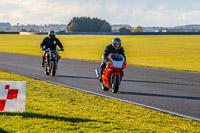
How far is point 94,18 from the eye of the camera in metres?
167

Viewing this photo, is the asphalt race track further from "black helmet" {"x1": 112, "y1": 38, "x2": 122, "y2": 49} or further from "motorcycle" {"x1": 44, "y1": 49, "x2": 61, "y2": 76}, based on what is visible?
"black helmet" {"x1": 112, "y1": 38, "x2": 122, "y2": 49}

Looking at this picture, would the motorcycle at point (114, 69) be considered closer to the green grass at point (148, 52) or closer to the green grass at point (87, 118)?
the green grass at point (87, 118)

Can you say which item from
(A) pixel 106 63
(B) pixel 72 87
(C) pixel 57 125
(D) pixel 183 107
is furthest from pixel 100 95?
(C) pixel 57 125

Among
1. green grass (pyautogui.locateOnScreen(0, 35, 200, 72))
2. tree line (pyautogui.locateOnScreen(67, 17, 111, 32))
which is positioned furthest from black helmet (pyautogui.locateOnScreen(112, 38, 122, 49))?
tree line (pyautogui.locateOnScreen(67, 17, 111, 32))

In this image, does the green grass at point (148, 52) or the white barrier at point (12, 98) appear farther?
the green grass at point (148, 52)

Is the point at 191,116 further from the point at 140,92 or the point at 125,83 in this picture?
the point at 125,83

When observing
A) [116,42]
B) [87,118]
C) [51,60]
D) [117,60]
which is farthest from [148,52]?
[87,118]

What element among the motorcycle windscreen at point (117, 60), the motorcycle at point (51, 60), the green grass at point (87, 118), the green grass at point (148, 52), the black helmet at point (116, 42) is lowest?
the green grass at point (148, 52)

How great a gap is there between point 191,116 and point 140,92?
3.61m

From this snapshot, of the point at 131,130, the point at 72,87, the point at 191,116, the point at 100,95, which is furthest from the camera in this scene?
the point at 72,87

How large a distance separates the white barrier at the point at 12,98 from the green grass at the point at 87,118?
0.59 feet

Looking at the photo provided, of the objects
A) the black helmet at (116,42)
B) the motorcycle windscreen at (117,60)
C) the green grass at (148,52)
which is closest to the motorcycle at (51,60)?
the black helmet at (116,42)

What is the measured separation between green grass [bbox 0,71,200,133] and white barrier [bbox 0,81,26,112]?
18 cm

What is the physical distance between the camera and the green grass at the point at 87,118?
6.32 metres
